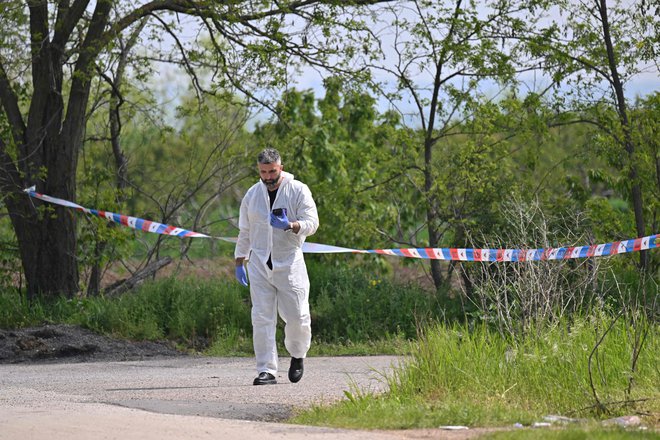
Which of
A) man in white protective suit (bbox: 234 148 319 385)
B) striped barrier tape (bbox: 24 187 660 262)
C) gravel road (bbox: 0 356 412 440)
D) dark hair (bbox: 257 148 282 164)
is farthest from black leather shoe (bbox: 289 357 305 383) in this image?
striped barrier tape (bbox: 24 187 660 262)

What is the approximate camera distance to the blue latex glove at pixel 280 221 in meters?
10.2

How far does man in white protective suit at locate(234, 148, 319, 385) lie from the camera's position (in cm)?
1038

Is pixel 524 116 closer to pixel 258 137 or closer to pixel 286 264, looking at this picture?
pixel 258 137

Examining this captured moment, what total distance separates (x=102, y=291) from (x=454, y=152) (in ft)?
16.8

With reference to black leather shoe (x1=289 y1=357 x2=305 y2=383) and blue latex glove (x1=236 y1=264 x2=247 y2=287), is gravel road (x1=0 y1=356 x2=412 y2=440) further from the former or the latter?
blue latex glove (x1=236 y1=264 x2=247 y2=287)

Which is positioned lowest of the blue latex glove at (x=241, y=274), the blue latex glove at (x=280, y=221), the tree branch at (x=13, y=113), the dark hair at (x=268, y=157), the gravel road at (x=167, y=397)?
the gravel road at (x=167, y=397)

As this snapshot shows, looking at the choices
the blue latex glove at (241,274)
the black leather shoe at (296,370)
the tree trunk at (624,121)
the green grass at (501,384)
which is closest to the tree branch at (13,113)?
the blue latex glove at (241,274)

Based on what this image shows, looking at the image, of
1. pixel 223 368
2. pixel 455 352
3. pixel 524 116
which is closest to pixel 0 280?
pixel 223 368

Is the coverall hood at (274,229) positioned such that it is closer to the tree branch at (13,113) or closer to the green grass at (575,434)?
the green grass at (575,434)

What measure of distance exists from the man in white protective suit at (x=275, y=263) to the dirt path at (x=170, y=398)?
0.32 metres

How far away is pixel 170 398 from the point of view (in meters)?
9.51

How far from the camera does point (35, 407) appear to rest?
8805mm

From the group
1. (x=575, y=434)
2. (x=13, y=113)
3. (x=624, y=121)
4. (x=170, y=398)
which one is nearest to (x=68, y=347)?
(x=13, y=113)

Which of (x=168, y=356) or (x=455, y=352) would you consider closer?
(x=455, y=352)
